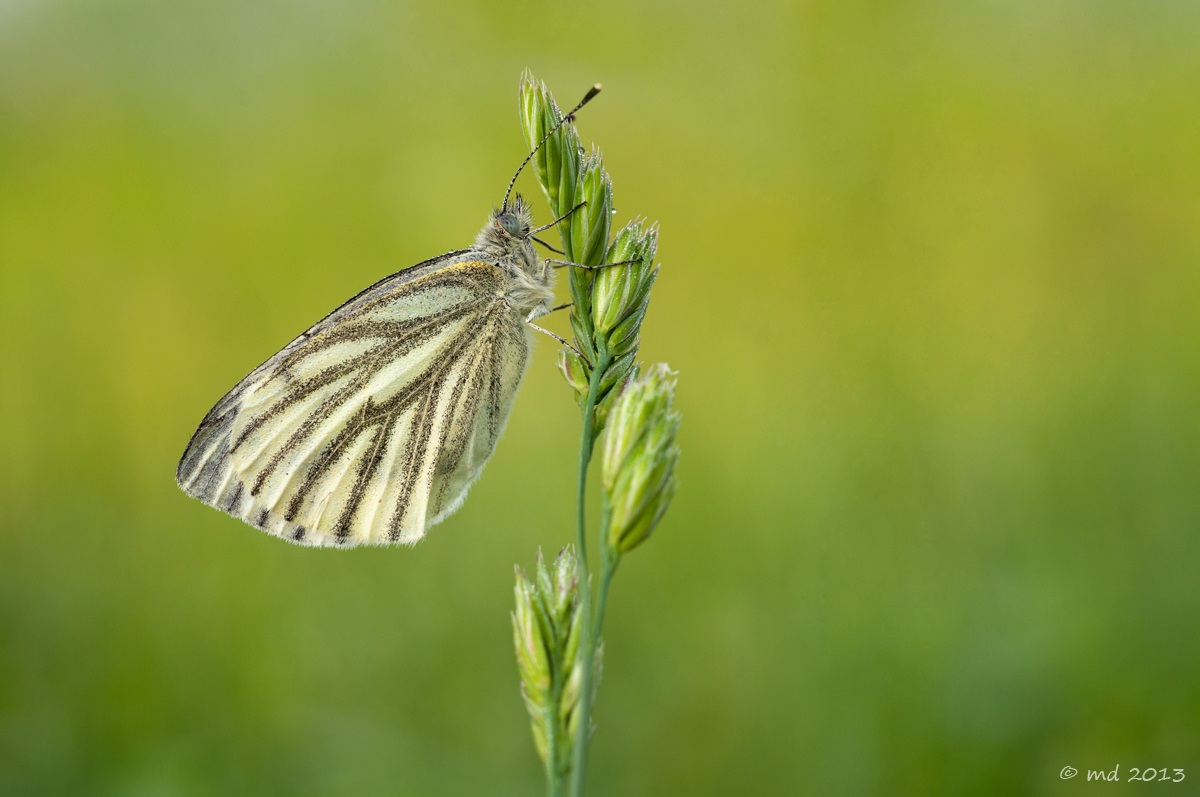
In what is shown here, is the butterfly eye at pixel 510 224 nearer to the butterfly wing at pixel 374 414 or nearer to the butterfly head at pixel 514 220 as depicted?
the butterfly head at pixel 514 220

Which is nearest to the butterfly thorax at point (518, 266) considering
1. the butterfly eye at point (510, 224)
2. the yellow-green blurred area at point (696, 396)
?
the butterfly eye at point (510, 224)

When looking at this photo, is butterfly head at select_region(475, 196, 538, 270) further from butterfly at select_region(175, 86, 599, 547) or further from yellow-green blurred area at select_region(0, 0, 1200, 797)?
yellow-green blurred area at select_region(0, 0, 1200, 797)

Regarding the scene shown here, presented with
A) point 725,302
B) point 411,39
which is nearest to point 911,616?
point 725,302

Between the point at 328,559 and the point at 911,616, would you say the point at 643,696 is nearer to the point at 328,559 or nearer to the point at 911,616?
the point at 911,616

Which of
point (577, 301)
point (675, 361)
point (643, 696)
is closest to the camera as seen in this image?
point (577, 301)

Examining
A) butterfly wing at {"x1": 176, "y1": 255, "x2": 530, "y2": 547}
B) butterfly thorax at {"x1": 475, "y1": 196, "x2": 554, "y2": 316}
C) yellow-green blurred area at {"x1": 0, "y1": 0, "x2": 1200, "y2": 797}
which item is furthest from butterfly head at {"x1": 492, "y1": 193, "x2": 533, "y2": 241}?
yellow-green blurred area at {"x1": 0, "y1": 0, "x2": 1200, "y2": 797}

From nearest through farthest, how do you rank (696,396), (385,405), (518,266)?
(518,266)
(385,405)
(696,396)

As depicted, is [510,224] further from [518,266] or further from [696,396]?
[696,396]

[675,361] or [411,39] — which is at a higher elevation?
[411,39]

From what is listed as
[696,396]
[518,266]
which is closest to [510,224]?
[518,266]
